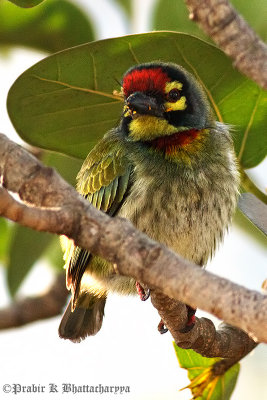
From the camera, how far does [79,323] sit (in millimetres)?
3699

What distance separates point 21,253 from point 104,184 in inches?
29.4

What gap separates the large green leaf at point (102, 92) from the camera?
10.0 feet

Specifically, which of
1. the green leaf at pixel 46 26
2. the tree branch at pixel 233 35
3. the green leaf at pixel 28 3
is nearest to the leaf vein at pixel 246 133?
the green leaf at pixel 46 26

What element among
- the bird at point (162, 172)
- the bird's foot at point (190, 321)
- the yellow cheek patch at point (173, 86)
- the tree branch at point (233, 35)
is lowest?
the bird's foot at point (190, 321)

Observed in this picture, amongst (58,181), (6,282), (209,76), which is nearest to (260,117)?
(209,76)

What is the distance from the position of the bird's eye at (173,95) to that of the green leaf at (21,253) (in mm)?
988

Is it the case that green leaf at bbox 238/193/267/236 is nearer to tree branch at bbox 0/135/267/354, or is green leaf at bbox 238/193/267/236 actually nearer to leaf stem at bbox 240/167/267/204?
leaf stem at bbox 240/167/267/204

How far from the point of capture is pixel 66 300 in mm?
4379

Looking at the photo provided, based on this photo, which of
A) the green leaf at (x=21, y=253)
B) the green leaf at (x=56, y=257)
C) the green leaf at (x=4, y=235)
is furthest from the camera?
the green leaf at (x=56, y=257)

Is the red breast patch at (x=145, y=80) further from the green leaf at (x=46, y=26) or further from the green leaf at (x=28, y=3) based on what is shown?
the green leaf at (x=28, y=3)

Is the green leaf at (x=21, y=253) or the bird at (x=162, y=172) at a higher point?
the bird at (x=162, y=172)

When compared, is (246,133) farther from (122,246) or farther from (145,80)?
(122,246)

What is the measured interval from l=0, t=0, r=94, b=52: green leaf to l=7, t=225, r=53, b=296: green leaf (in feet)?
2.97

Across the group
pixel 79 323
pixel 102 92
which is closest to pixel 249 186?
pixel 102 92
